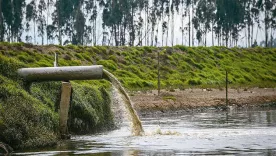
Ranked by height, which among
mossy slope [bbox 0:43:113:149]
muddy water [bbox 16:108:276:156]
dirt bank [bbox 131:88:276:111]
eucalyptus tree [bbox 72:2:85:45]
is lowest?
dirt bank [bbox 131:88:276:111]

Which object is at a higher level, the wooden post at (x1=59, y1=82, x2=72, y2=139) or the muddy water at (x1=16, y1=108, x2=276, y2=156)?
the wooden post at (x1=59, y1=82, x2=72, y2=139)

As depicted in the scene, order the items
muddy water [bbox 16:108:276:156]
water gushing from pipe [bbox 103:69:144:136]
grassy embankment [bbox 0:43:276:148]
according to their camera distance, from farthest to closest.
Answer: water gushing from pipe [bbox 103:69:144:136], grassy embankment [bbox 0:43:276:148], muddy water [bbox 16:108:276:156]

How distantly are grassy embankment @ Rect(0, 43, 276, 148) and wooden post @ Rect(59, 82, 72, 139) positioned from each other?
0.29 metres

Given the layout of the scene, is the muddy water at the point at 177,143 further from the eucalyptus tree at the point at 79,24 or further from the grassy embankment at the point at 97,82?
the eucalyptus tree at the point at 79,24

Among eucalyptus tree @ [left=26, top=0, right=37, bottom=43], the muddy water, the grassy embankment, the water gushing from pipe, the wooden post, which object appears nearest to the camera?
the muddy water

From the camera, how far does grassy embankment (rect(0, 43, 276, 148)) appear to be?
17.6 meters

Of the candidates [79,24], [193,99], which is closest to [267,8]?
[79,24]

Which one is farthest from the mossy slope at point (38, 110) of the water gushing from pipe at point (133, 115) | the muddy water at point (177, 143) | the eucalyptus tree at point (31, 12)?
the eucalyptus tree at point (31, 12)

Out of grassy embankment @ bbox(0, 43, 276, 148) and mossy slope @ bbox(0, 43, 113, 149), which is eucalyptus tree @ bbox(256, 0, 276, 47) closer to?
grassy embankment @ bbox(0, 43, 276, 148)

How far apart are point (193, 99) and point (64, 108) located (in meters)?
25.3

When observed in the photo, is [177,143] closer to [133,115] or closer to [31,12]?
[133,115]

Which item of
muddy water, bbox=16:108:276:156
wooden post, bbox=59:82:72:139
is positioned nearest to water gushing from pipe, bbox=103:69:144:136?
muddy water, bbox=16:108:276:156

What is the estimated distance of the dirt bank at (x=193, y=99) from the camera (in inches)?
1535

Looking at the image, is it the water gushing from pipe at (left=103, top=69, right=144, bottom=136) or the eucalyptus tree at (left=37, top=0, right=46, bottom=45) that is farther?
the eucalyptus tree at (left=37, top=0, right=46, bottom=45)
